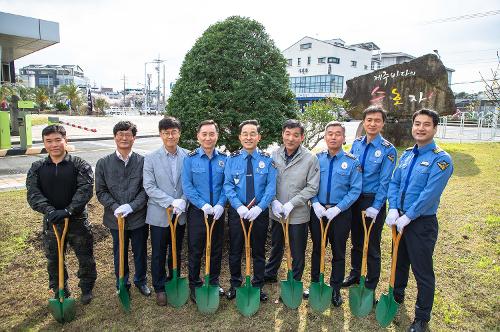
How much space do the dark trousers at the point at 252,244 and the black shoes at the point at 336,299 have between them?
0.71 m

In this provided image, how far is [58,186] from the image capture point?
321cm

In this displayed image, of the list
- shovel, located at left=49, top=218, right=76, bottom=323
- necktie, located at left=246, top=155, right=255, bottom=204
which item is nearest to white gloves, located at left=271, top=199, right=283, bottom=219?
necktie, located at left=246, top=155, right=255, bottom=204

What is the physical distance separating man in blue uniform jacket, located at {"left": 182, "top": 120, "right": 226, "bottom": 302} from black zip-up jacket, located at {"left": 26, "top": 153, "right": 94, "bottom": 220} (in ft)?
3.02

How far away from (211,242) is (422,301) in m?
1.94

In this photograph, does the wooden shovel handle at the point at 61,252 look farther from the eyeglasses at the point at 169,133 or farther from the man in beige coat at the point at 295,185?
the man in beige coat at the point at 295,185

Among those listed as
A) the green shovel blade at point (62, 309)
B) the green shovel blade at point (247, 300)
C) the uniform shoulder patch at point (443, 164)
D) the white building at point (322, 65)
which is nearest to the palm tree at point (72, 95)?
the white building at point (322, 65)

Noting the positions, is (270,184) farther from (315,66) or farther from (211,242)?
(315,66)

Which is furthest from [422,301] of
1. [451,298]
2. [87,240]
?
[87,240]

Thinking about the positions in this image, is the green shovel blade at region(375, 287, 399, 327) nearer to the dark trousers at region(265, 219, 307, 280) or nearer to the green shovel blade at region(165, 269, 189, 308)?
the dark trousers at region(265, 219, 307, 280)

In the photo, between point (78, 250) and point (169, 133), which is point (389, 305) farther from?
point (78, 250)

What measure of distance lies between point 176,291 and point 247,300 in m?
0.69

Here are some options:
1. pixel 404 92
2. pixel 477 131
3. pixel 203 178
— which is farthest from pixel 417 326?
pixel 477 131

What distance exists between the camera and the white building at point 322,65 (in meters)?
45.1

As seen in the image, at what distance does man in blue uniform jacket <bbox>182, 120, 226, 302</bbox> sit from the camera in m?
3.36
